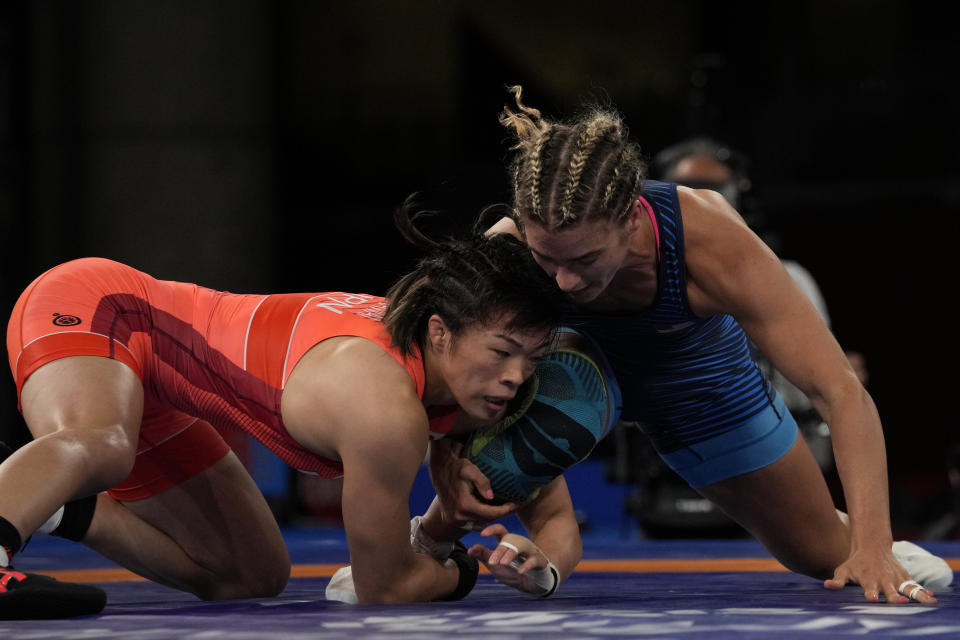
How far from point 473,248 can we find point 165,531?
0.94 m

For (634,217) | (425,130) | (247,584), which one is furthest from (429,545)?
(425,130)

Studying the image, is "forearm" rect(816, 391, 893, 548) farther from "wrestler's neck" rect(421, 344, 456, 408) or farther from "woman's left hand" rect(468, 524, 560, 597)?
"wrestler's neck" rect(421, 344, 456, 408)

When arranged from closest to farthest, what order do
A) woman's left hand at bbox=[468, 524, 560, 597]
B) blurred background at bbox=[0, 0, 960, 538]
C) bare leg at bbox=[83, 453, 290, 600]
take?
woman's left hand at bbox=[468, 524, 560, 597] < bare leg at bbox=[83, 453, 290, 600] < blurred background at bbox=[0, 0, 960, 538]

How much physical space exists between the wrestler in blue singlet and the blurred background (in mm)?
3725

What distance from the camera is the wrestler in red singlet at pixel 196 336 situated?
2.28 meters

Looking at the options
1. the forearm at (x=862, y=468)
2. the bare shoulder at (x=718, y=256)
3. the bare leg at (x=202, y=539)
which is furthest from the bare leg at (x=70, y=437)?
the forearm at (x=862, y=468)

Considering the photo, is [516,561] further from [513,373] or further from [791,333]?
[791,333]

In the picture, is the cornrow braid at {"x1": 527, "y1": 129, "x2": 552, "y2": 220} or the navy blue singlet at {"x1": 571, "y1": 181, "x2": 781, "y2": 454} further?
the navy blue singlet at {"x1": 571, "y1": 181, "x2": 781, "y2": 454}

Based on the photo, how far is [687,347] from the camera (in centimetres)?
258

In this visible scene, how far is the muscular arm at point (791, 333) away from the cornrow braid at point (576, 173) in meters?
0.18

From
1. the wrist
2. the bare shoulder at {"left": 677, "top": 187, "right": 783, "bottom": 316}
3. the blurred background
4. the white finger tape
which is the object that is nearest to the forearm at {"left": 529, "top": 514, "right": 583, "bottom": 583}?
the wrist

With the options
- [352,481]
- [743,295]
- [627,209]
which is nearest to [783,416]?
[743,295]

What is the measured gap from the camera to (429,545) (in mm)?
2559

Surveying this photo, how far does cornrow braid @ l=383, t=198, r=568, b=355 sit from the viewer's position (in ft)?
7.24
